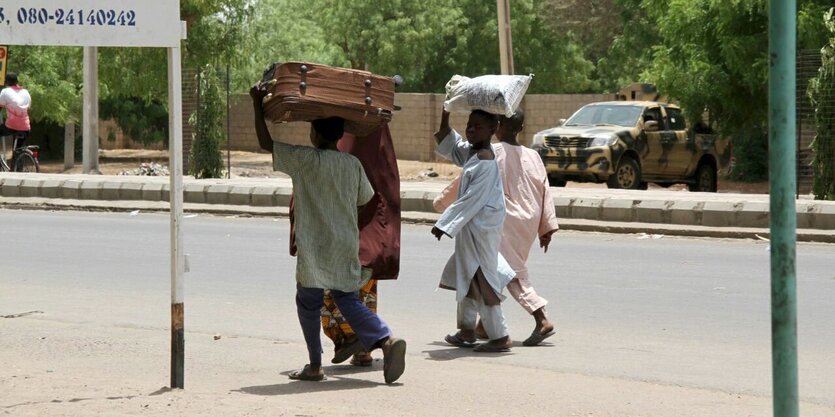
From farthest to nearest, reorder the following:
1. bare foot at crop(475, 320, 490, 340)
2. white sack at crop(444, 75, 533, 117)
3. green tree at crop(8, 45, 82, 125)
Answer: green tree at crop(8, 45, 82, 125) → bare foot at crop(475, 320, 490, 340) → white sack at crop(444, 75, 533, 117)

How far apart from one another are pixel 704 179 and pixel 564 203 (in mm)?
9407

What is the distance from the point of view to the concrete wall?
1405 inches

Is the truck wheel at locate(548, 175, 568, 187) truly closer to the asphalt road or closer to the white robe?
the asphalt road

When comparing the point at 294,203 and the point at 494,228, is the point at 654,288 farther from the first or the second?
the point at 294,203

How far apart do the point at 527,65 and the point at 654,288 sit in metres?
38.6

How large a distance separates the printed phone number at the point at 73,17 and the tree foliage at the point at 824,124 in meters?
13.7

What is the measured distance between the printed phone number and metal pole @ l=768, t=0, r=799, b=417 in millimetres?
3328

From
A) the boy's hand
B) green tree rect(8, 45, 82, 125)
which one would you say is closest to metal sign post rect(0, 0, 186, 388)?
the boy's hand

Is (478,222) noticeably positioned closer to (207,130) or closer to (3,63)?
(3,63)

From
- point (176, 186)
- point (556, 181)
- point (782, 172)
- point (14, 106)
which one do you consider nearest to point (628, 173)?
point (556, 181)

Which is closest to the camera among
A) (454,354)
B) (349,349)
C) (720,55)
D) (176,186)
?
(176,186)

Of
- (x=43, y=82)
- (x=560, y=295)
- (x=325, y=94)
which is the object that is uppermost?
(x=43, y=82)

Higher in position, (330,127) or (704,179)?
(330,127)

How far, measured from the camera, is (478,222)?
791 cm
